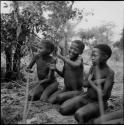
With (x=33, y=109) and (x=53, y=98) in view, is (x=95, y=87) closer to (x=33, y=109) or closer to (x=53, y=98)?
(x=33, y=109)

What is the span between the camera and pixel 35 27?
683cm

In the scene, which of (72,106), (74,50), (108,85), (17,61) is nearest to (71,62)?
(74,50)

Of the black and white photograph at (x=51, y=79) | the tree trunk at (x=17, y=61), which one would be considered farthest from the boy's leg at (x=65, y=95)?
the tree trunk at (x=17, y=61)

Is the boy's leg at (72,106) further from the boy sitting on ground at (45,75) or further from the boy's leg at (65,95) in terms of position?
the boy sitting on ground at (45,75)

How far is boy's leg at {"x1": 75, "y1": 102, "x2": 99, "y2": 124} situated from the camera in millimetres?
3664

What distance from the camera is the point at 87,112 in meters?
3.74

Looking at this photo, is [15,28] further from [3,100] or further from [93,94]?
[93,94]

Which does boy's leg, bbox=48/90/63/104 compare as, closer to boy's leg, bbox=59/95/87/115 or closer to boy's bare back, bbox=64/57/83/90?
boy's bare back, bbox=64/57/83/90

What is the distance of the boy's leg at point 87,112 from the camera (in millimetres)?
3664

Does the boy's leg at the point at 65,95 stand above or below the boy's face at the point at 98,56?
below

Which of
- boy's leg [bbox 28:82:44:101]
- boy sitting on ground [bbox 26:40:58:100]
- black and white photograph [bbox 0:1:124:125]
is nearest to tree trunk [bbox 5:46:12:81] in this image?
black and white photograph [bbox 0:1:124:125]

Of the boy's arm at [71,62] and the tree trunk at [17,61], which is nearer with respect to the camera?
the boy's arm at [71,62]

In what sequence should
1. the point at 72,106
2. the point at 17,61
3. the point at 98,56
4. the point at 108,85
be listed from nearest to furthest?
the point at 108,85 → the point at 98,56 → the point at 72,106 → the point at 17,61

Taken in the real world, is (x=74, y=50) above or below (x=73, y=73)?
above
